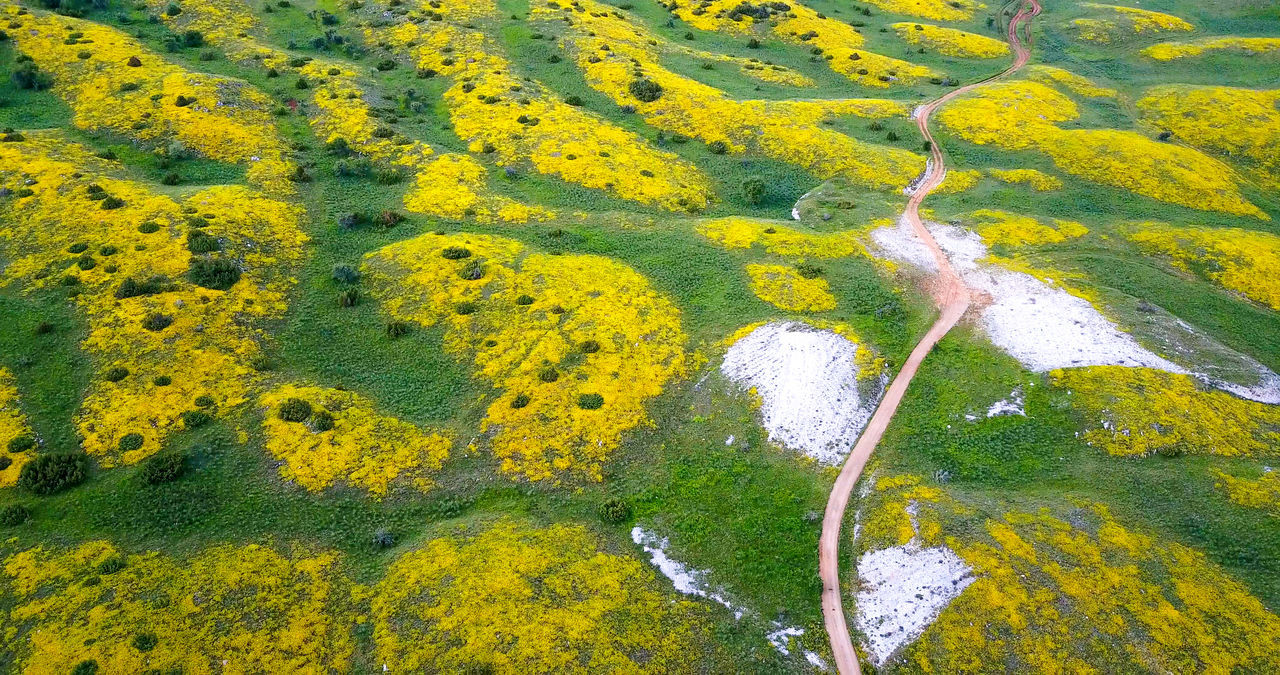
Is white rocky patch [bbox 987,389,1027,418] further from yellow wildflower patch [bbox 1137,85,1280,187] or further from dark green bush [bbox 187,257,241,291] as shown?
yellow wildflower patch [bbox 1137,85,1280,187]

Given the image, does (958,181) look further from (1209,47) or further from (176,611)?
(176,611)

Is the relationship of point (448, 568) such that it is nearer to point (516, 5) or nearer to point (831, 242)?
point (831, 242)

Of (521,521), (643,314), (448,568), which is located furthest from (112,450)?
(643,314)

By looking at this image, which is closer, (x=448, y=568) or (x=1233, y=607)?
(x=1233, y=607)

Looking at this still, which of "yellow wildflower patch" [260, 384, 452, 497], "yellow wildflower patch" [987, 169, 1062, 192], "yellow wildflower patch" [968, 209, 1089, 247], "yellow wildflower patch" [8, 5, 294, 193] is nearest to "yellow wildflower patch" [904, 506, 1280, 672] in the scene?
"yellow wildflower patch" [260, 384, 452, 497]

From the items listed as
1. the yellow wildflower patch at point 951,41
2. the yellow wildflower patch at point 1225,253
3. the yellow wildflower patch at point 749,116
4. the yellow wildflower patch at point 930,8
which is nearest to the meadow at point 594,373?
the yellow wildflower patch at point 1225,253
